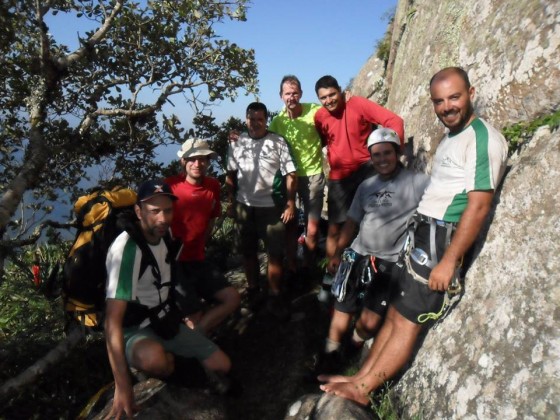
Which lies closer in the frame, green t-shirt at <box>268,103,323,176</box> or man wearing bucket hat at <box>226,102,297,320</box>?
man wearing bucket hat at <box>226,102,297,320</box>

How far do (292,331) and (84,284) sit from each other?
114 inches

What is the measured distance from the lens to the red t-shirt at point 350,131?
576cm

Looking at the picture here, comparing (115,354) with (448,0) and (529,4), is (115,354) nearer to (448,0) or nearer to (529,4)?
(529,4)

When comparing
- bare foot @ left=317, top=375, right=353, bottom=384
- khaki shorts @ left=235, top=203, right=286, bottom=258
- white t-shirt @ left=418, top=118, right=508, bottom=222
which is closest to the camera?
white t-shirt @ left=418, top=118, right=508, bottom=222

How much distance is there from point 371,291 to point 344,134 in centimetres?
225

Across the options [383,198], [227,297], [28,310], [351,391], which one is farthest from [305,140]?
[28,310]

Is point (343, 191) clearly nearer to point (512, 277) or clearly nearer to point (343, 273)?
point (343, 273)

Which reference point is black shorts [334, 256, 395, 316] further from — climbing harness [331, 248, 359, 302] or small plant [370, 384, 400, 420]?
small plant [370, 384, 400, 420]

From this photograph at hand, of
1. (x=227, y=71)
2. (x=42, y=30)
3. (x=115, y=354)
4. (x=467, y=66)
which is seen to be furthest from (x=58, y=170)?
(x=467, y=66)

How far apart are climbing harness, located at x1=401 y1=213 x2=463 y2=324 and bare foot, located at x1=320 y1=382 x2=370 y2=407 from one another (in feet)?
3.00

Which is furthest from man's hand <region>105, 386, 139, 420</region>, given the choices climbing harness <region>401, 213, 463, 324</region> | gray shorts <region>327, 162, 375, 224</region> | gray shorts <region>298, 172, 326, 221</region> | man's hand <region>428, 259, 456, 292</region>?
gray shorts <region>298, 172, 326, 221</region>

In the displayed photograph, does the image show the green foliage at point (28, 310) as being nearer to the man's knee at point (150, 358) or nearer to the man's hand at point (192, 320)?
the man's hand at point (192, 320)

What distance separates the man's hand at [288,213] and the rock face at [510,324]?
8.45 feet

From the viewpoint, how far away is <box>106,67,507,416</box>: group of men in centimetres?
374
